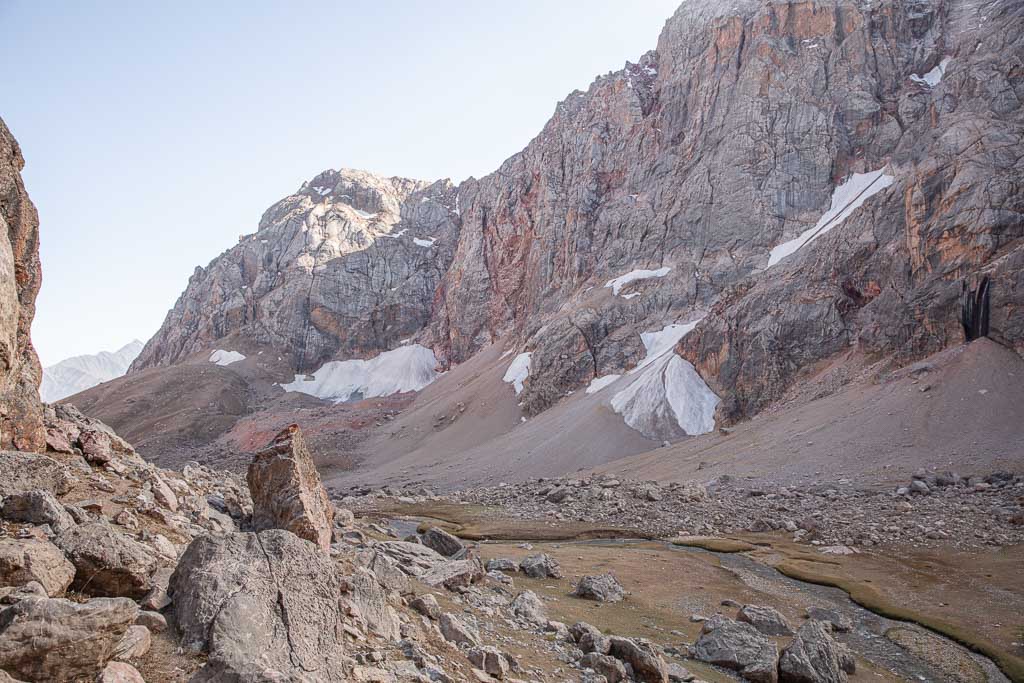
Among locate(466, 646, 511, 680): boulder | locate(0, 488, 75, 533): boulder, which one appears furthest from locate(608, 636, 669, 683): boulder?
locate(0, 488, 75, 533): boulder

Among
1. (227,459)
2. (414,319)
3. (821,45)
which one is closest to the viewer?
(227,459)

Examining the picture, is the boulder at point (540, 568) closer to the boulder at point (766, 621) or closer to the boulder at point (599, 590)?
the boulder at point (599, 590)

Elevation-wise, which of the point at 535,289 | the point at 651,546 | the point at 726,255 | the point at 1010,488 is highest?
the point at 535,289

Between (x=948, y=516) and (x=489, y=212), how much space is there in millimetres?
124475

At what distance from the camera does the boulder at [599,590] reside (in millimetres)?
21828

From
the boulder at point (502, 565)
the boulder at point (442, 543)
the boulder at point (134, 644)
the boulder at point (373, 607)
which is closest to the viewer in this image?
the boulder at point (134, 644)

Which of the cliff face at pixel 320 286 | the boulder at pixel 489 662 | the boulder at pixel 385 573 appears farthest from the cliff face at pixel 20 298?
the cliff face at pixel 320 286

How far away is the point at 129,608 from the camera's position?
7.10 meters

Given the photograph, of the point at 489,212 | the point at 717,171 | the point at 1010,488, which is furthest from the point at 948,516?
the point at 489,212

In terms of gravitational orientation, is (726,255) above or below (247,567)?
above

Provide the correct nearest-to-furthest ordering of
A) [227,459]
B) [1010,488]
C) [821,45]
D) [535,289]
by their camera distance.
Answer: [1010,488], [227,459], [821,45], [535,289]

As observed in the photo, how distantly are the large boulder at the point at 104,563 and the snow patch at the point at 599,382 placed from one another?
80.4 metres

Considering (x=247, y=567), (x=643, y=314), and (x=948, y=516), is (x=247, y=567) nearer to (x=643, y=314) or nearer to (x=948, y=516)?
(x=948, y=516)

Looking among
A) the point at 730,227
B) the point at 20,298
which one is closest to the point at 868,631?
the point at 20,298
